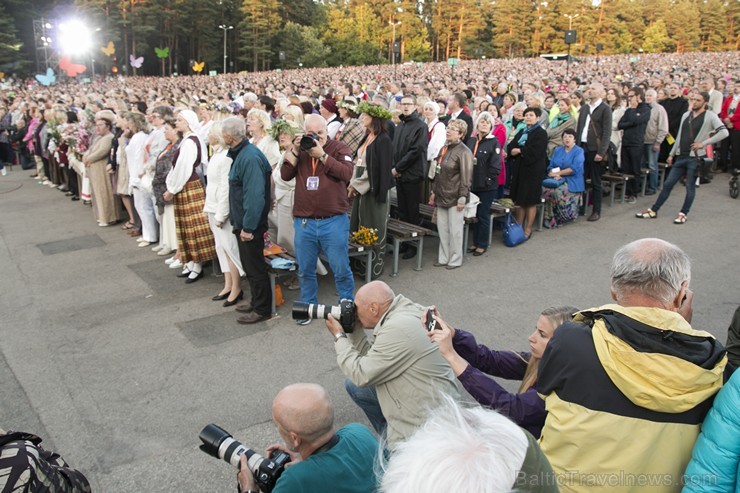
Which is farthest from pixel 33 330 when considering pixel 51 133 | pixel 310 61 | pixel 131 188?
pixel 310 61

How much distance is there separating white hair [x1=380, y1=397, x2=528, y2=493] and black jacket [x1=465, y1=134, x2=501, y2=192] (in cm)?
633

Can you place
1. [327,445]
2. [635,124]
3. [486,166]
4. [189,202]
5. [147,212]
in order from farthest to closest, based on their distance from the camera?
[635,124] → [147,212] → [486,166] → [189,202] → [327,445]

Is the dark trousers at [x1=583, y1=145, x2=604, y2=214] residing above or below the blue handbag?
above

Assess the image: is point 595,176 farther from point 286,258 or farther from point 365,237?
point 286,258

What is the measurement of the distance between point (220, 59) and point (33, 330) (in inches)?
2476

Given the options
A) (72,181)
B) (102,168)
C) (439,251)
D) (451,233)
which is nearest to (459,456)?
(451,233)

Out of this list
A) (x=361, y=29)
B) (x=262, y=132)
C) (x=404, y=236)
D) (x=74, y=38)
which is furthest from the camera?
(x=361, y=29)

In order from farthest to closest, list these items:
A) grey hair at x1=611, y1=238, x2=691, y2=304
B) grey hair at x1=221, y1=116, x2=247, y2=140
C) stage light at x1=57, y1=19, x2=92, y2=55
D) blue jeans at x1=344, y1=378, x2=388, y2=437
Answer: stage light at x1=57, y1=19, x2=92, y2=55 < grey hair at x1=221, y1=116, x2=247, y2=140 < blue jeans at x1=344, y1=378, x2=388, y2=437 < grey hair at x1=611, y1=238, x2=691, y2=304

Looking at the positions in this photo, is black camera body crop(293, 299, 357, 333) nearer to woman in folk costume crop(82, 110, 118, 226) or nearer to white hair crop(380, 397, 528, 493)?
white hair crop(380, 397, 528, 493)

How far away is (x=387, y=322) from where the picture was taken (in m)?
3.07

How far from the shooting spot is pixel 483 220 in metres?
7.89

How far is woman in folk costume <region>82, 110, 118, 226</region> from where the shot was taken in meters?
9.30

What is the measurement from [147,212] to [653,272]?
25.5 ft

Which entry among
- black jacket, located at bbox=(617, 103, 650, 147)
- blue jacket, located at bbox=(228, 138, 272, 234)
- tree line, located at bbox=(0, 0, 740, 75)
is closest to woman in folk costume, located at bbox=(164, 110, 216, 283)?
blue jacket, located at bbox=(228, 138, 272, 234)
